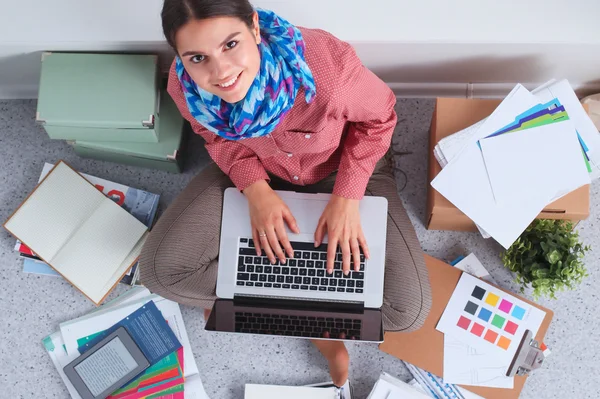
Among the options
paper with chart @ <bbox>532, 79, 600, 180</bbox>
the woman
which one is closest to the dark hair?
the woman

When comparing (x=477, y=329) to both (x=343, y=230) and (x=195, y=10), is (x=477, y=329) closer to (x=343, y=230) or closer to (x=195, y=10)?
(x=343, y=230)

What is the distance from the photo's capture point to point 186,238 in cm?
126

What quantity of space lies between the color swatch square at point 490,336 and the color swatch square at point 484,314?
0.03m

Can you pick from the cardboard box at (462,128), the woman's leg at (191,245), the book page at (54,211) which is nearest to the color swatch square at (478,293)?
the cardboard box at (462,128)

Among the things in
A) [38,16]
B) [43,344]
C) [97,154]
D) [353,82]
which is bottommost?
[43,344]

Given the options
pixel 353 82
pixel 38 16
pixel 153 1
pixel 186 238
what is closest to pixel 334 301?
pixel 186 238

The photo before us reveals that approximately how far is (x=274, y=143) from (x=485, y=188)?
46 centimetres

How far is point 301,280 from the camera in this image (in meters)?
1.24

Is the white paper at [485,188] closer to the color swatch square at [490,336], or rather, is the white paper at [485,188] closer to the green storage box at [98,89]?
the color swatch square at [490,336]

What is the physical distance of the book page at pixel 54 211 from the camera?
1.43 metres

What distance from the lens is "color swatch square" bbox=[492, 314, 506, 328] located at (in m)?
1.42

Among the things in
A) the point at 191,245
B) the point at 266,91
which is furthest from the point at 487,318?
the point at 266,91

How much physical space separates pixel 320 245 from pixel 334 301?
0.13 meters

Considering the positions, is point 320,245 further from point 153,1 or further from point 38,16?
point 38,16
